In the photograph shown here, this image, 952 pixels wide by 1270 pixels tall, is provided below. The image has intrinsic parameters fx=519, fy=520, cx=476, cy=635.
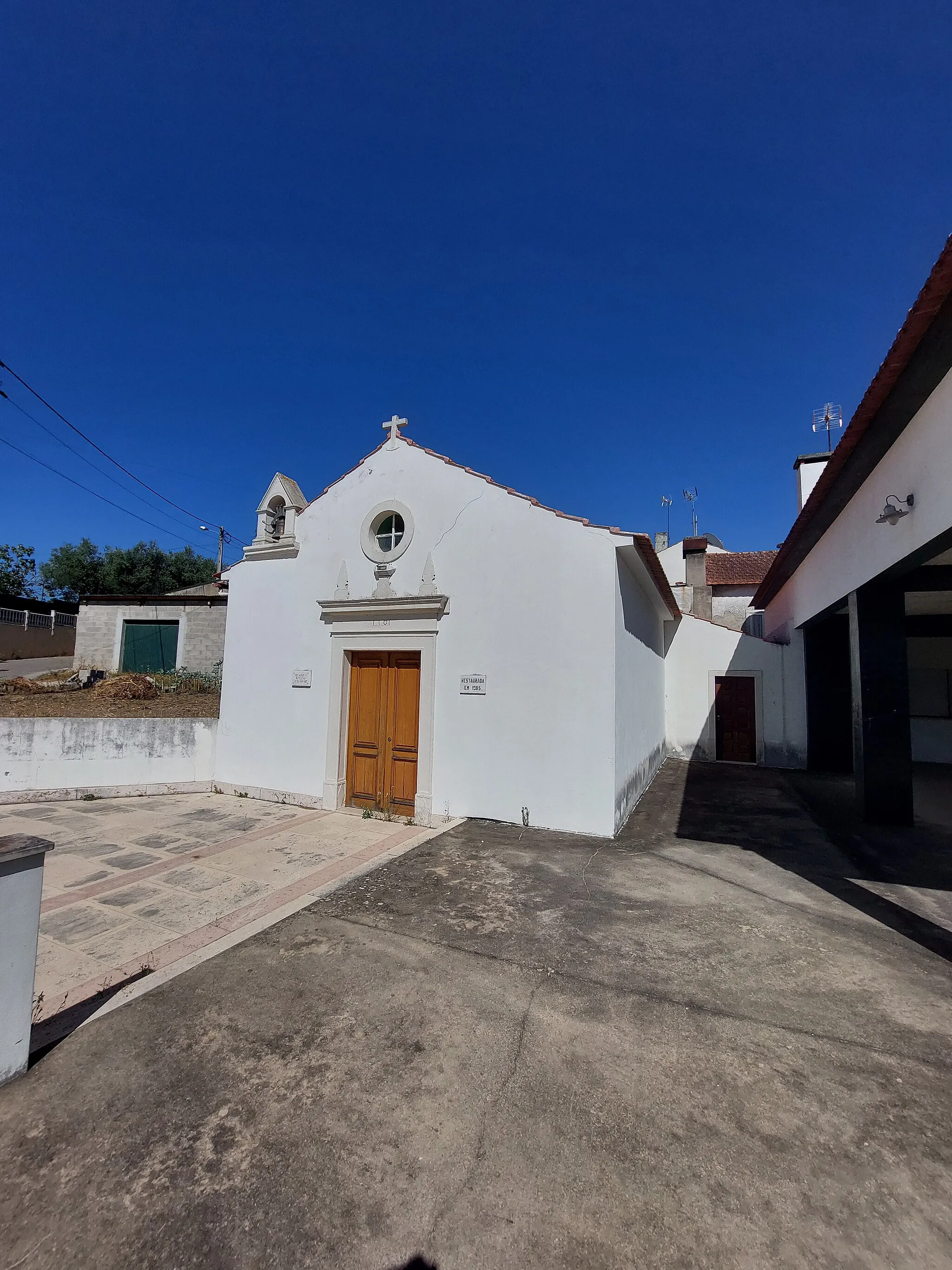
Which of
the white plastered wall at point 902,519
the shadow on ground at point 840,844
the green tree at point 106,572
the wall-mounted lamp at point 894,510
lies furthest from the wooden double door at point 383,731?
the green tree at point 106,572

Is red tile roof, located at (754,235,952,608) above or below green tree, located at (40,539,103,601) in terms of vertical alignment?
below

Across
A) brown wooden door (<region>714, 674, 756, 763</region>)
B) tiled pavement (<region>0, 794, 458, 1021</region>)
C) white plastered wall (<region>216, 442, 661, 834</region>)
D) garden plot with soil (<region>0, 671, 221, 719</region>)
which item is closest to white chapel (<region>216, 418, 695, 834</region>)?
white plastered wall (<region>216, 442, 661, 834</region>)

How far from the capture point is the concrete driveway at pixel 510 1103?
69.4 inches

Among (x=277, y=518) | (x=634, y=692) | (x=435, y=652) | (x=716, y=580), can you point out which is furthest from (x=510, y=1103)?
(x=716, y=580)

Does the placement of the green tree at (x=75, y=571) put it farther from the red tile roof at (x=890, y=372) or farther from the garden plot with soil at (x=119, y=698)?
the red tile roof at (x=890, y=372)

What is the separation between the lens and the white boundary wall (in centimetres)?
821

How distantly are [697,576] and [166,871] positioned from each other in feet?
54.3

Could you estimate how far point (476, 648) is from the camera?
708cm

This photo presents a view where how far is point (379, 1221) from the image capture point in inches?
71.4

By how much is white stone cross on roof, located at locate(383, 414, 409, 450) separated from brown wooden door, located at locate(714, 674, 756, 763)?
34.4 feet

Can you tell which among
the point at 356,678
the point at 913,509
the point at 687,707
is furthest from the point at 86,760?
the point at 687,707

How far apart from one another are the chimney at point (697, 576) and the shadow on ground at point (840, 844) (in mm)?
7563

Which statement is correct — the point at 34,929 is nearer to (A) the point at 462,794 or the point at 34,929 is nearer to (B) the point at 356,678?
(A) the point at 462,794

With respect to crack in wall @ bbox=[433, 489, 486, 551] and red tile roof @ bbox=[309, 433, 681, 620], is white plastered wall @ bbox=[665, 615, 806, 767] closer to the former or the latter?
red tile roof @ bbox=[309, 433, 681, 620]
